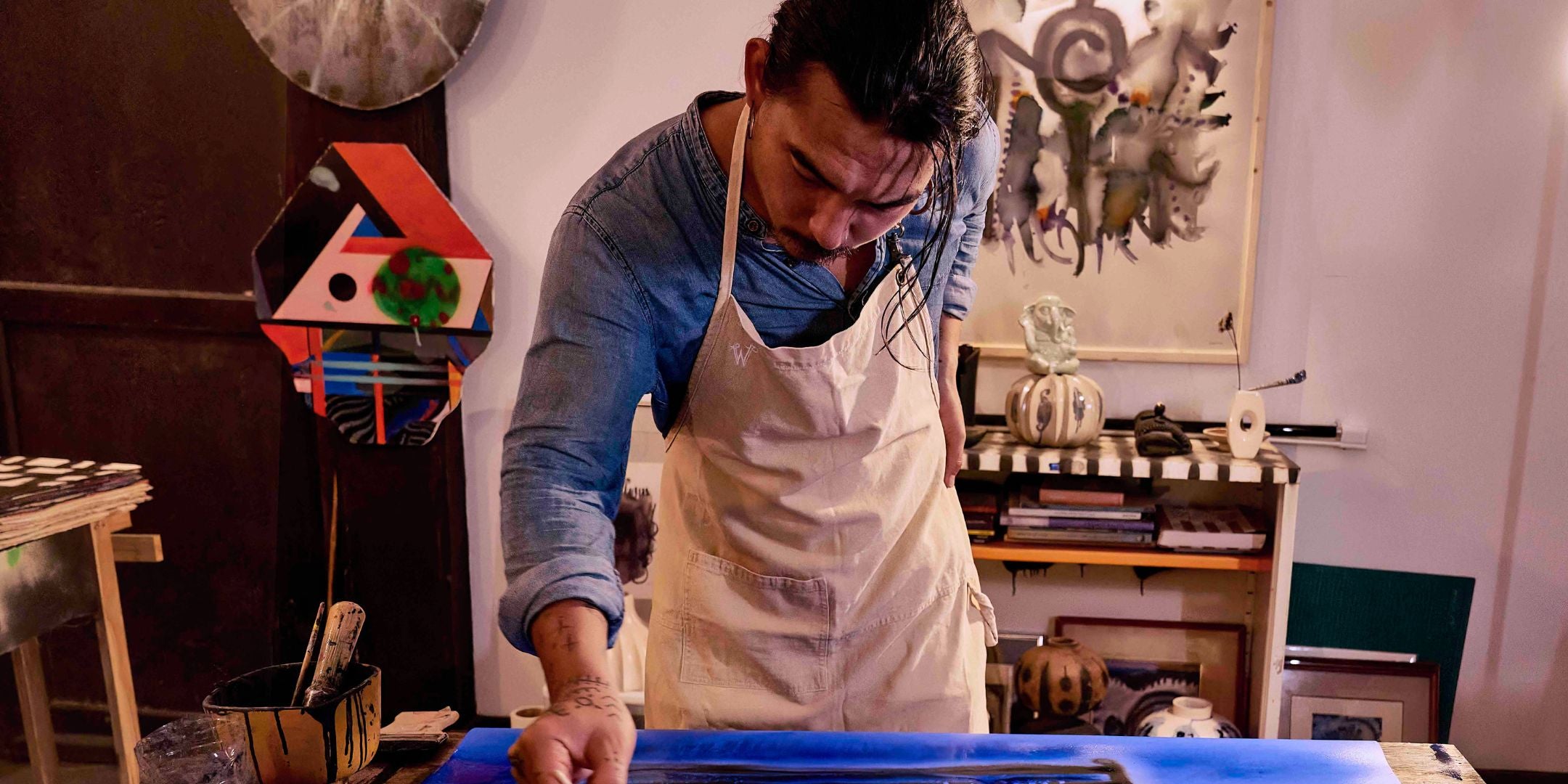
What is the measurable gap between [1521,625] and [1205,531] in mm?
915

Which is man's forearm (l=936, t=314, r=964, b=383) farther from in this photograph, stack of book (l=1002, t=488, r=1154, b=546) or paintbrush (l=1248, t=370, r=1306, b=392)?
paintbrush (l=1248, t=370, r=1306, b=392)

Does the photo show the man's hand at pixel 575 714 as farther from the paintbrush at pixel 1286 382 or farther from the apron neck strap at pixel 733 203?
the paintbrush at pixel 1286 382

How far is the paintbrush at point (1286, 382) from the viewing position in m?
2.35

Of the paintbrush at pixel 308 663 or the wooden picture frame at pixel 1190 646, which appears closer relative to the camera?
the paintbrush at pixel 308 663

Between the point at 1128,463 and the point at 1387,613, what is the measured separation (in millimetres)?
928

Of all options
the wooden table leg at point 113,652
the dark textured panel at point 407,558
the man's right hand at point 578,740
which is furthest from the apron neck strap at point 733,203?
the dark textured panel at point 407,558

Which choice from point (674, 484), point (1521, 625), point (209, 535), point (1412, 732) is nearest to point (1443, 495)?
point (1521, 625)

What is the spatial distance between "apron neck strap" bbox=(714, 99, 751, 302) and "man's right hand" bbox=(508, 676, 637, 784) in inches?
18.4

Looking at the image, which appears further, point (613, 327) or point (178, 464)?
point (178, 464)

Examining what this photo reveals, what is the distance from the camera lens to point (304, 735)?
1033 millimetres

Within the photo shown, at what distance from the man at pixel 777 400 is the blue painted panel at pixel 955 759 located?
13 cm

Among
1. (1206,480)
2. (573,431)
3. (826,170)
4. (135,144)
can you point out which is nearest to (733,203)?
(826,170)

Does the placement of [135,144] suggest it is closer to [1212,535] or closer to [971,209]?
[971,209]

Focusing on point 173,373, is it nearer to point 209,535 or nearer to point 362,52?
point 209,535
